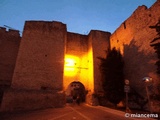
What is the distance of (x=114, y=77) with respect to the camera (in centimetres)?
1210

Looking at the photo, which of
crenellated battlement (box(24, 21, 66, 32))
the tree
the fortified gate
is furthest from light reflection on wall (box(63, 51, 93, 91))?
crenellated battlement (box(24, 21, 66, 32))

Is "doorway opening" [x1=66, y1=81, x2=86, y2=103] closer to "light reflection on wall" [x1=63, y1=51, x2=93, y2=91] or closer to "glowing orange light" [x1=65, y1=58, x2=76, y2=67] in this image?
"light reflection on wall" [x1=63, y1=51, x2=93, y2=91]

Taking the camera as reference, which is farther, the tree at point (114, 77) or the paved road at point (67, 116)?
the tree at point (114, 77)

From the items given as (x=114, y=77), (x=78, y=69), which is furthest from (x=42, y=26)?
(x=114, y=77)

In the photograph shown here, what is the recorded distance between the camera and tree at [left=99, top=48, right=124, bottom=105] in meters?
11.6

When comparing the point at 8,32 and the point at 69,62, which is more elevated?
the point at 8,32

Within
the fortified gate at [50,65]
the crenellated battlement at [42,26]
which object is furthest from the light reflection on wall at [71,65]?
the crenellated battlement at [42,26]

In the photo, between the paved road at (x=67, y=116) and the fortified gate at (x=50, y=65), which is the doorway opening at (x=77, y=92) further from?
the paved road at (x=67, y=116)

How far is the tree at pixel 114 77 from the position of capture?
11.6 metres

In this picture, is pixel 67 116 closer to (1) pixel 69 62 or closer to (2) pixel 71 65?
(2) pixel 71 65

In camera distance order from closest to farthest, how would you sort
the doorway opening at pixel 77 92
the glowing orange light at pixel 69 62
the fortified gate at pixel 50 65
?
the fortified gate at pixel 50 65 < the glowing orange light at pixel 69 62 < the doorway opening at pixel 77 92

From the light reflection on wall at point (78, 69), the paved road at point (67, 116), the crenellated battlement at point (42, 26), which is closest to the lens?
the paved road at point (67, 116)

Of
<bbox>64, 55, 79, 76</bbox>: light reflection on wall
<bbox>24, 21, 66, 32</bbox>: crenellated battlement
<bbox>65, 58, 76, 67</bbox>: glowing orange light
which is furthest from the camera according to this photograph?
<bbox>65, 58, 76, 67</bbox>: glowing orange light

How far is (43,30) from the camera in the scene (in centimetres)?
1483
